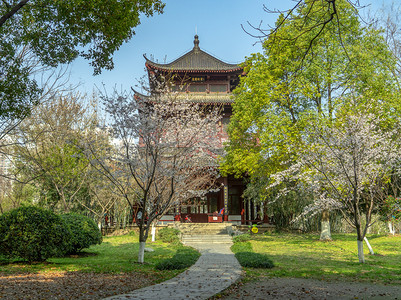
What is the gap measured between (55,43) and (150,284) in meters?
6.00

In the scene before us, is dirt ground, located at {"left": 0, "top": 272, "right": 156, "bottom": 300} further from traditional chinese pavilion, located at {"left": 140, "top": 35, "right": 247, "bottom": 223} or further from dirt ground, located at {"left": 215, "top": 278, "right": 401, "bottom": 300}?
traditional chinese pavilion, located at {"left": 140, "top": 35, "right": 247, "bottom": 223}

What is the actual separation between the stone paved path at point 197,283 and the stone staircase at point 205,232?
8095mm

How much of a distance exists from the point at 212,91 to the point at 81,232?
19.5m

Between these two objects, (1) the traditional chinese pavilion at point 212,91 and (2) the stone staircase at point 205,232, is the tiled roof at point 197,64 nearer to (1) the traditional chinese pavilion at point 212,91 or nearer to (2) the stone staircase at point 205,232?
(1) the traditional chinese pavilion at point 212,91

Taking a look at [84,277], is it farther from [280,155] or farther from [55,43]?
[280,155]

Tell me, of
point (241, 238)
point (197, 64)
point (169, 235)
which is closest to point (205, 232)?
point (169, 235)

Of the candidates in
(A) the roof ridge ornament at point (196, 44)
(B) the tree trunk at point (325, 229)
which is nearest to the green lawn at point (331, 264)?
(B) the tree trunk at point (325, 229)

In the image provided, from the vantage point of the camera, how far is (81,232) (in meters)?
12.2

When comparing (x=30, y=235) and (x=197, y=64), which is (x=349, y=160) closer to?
(x=30, y=235)

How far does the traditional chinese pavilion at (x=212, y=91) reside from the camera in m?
25.5

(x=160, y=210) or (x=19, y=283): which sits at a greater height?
(x=160, y=210)

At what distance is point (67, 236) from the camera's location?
10508mm

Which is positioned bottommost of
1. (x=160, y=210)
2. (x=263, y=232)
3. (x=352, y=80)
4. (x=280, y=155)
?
(x=263, y=232)

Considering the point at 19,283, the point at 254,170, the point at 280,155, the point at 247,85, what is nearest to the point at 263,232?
the point at 254,170
